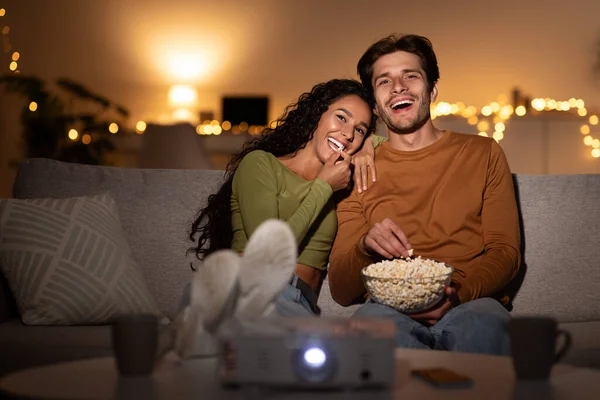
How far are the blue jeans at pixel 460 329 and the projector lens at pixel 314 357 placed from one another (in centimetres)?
80

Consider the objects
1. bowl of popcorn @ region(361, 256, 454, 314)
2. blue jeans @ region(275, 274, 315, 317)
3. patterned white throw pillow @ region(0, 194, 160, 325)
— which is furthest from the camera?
patterned white throw pillow @ region(0, 194, 160, 325)

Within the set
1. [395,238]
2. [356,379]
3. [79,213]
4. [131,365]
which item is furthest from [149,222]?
[356,379]

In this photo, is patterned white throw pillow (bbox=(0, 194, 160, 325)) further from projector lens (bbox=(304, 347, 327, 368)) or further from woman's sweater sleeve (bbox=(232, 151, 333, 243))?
projector lens (bbox=(304, 347, 327, 368))

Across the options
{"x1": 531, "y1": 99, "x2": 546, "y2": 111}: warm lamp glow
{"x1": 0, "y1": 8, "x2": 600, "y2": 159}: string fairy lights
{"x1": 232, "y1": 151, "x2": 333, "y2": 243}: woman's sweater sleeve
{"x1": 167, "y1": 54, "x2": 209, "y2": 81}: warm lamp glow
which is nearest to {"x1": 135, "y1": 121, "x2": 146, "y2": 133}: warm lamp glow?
{"x1": 0, "y1": 8, "x2": 600, "y2": 159}: string fairy lights

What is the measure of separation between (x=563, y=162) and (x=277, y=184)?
4.25 meters

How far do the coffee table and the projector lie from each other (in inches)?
0.8

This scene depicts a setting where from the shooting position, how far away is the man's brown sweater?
232 cm

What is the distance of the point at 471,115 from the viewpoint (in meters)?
6.25

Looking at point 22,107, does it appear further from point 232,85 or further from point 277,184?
point 277,184

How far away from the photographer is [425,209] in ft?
8.04

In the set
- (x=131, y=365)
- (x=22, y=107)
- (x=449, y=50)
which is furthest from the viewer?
(x=22, y=107)

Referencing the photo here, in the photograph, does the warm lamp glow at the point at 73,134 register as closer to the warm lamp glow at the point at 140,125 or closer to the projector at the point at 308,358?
the warm lamp glow at the point at 140,125

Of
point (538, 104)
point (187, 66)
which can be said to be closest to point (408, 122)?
point (538, 104)

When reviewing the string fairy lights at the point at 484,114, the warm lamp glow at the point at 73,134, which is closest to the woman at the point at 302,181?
the string fairy lights at the point at 484,114
